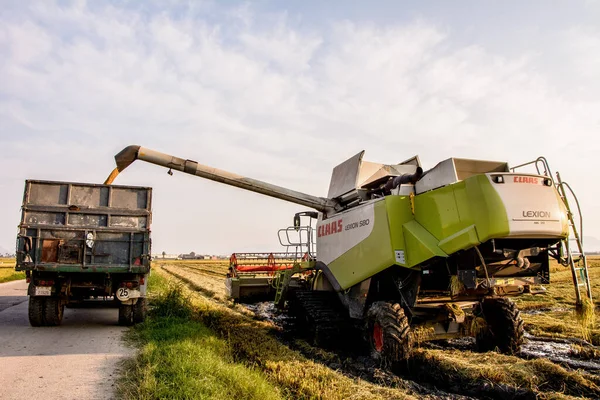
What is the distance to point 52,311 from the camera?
9.39m

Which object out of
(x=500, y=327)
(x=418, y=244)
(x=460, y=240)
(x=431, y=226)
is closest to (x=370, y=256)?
→ (x=418, y=244)

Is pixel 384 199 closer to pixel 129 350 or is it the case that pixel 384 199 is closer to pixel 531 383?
pixel 531 383

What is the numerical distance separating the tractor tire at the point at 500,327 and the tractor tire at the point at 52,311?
26.6ft

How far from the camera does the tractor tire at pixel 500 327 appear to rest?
717 centimetres

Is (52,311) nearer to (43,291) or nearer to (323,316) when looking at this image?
(43,291)

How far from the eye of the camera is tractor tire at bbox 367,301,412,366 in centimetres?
634

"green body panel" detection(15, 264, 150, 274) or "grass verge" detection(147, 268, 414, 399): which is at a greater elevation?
"green body panel" detection(15, 264, 150, 274)

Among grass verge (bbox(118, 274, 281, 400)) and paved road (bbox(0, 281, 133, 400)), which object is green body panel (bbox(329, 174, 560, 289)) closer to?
grass verge (bbox(118, 274, 281, 400))

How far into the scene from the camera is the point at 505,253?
5863 millimetres

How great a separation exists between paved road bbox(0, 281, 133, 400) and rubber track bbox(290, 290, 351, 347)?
318 centimetres

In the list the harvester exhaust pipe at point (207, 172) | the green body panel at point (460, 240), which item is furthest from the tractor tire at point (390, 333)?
the harvester exhaust pipe at point (207, 172)

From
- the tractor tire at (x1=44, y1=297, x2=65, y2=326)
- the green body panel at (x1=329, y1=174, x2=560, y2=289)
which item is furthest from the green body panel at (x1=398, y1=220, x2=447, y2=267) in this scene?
the tractor tire at (x1=44, y1=297, x2=65, y2=326)

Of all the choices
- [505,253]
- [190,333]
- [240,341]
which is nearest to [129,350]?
[190,333]

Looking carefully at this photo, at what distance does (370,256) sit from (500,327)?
7.73ft
